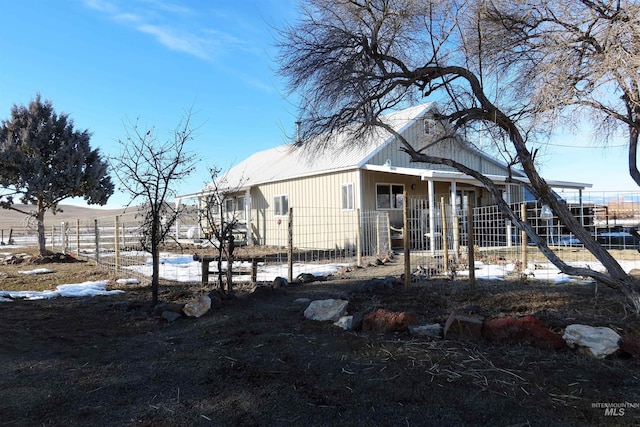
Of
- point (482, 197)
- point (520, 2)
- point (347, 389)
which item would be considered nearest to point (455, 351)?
point (347, 389)

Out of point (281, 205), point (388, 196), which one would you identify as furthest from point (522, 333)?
point (281, 205)

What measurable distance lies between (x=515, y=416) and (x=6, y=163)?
18074mm

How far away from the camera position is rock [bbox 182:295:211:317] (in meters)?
5.84

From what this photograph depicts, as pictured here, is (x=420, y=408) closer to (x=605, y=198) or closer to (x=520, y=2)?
(x=520, y=2)

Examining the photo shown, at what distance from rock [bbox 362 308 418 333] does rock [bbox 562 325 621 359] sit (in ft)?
4.74

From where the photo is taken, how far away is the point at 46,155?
1622cm

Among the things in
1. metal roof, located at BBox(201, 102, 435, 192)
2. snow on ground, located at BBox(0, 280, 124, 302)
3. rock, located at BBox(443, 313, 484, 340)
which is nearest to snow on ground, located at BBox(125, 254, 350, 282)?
snow on ground, located at BBox(0, 280, 124, 302)

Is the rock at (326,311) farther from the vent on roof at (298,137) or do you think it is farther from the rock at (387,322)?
the vent on roof at (298,137)

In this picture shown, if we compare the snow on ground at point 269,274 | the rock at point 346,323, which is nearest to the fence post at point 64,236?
the snow on ground at point 269,274

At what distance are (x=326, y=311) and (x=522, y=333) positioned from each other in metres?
2.21

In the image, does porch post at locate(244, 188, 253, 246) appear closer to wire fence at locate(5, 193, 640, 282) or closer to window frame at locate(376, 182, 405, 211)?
wire fence at locate(5, 193, 640, 282)

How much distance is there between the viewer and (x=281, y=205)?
19078 mm

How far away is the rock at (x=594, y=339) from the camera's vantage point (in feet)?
12.0

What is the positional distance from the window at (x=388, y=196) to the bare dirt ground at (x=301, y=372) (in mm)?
10262
